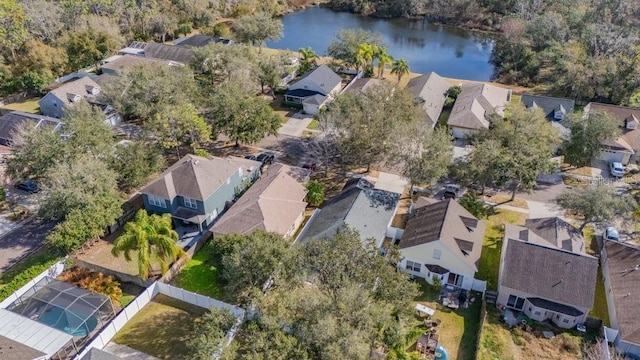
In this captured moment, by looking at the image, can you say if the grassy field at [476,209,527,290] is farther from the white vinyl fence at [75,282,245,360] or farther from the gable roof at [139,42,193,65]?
the gable roof at [139,42,193,65]

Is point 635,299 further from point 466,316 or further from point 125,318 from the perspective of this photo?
point 125,318

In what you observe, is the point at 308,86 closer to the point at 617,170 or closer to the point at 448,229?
the point at 448,229

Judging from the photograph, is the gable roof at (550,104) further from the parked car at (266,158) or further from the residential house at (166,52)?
the residential house at (166,52)


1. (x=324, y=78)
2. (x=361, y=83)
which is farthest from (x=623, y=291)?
(x=324, y=78)

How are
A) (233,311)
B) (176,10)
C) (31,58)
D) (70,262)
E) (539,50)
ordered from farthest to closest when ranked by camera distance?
(176,10)
(539,50)
(31,58)
(70,262)
(233,311)

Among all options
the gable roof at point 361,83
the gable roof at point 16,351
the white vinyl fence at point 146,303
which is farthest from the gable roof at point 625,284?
the gable roof at point 361,83

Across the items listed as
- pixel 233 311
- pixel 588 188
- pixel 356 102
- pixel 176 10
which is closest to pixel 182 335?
pixel 233 311
